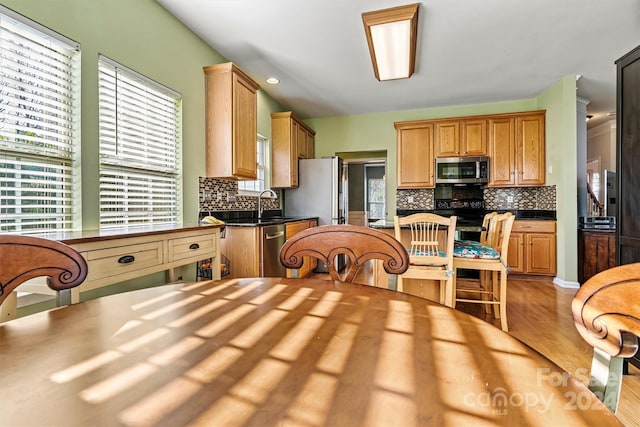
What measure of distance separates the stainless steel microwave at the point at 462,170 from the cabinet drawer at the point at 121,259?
4116 mm

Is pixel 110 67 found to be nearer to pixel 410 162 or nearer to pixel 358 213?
pixel 410 162

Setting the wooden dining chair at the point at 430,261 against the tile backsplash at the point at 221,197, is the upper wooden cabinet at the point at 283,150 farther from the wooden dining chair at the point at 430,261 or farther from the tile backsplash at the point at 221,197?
the wooden dining chair at the point at 430,261

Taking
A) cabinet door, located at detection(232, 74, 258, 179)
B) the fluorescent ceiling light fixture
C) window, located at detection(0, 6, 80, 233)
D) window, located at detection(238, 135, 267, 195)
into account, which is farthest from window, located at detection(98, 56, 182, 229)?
the fluorescent ceiling light fixture

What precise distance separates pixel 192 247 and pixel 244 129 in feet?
5.19

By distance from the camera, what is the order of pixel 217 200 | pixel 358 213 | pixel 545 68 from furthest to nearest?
pixel 358 213, pixel 545 68, pixel 217 200

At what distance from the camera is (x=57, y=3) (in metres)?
1.81

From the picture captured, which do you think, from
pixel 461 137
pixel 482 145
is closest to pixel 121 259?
pixel 461 137

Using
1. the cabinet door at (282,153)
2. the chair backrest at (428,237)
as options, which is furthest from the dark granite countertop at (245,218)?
the chair backrest at (428,237)

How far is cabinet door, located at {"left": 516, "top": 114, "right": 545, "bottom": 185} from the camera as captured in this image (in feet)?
14.6

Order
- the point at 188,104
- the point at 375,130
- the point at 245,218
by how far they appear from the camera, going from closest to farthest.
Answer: the point at 188,104 < the point at 245,218 < the point at 375,130

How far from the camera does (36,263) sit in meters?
0.85

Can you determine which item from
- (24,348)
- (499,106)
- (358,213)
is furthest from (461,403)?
(358,213)

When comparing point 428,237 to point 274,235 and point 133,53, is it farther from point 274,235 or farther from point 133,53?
point 133,53

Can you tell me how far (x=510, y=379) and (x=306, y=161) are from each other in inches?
180
